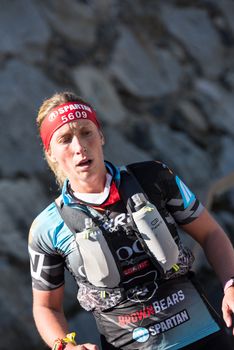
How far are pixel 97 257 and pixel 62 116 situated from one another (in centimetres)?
50

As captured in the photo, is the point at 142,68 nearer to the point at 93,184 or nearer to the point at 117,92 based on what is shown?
the point at 117,92

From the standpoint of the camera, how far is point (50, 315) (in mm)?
2396

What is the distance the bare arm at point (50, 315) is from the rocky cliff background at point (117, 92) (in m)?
1.85

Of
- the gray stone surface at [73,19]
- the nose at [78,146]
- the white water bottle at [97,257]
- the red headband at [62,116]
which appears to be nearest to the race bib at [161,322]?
the white water bottle at [97,257]

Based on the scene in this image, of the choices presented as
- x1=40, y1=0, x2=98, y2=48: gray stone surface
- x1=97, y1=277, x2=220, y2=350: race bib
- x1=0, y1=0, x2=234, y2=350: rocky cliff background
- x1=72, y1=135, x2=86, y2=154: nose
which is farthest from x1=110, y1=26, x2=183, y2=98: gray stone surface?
x1=97, y1=277, x2=220, y2=350: race bib

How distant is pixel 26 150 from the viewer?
5.05 metres

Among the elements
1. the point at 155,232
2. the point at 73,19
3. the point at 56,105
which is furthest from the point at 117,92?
the point at 155,232

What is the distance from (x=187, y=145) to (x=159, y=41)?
1.21 m

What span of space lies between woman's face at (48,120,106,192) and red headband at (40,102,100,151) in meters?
0.02

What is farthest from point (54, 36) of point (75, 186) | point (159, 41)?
point (75, 186)

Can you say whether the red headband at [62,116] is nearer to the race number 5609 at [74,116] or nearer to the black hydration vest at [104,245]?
the race number 5609 at [74,116]

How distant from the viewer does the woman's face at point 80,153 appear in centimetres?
229

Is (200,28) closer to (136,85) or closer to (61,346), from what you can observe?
(136,85)

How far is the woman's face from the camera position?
229 cm
